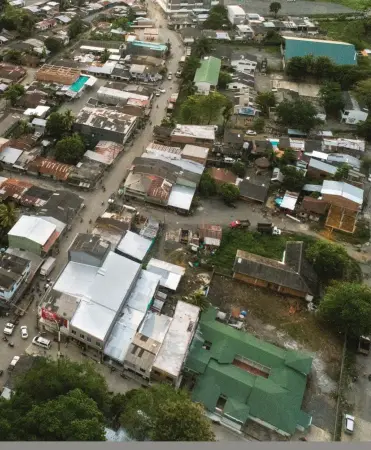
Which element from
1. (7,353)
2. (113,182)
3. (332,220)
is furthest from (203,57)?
(7,353)

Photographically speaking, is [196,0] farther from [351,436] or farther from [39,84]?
[351,436]

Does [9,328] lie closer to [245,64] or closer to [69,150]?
[69,150]

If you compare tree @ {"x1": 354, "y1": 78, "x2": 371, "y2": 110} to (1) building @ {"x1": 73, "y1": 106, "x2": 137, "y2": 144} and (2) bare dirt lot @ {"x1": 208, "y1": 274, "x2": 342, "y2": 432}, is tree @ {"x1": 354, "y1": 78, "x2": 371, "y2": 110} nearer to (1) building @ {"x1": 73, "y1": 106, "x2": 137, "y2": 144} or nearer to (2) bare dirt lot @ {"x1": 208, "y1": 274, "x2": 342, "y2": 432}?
(1) building @ {"x1": 73, "y1": 106, "x2": 137, "y2": 144}

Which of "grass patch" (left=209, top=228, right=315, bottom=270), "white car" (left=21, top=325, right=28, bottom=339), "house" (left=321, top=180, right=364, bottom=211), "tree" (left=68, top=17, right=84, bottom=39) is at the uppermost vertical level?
"tree" (left=68, top=17, right=84, bottom=39)

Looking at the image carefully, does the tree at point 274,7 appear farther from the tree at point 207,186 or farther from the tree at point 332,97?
the tree at point 207,186

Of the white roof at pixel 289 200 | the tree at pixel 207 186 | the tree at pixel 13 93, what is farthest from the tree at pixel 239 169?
the tree at pixel 13 93

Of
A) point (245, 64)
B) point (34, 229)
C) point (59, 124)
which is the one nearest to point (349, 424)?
point (34, 229)

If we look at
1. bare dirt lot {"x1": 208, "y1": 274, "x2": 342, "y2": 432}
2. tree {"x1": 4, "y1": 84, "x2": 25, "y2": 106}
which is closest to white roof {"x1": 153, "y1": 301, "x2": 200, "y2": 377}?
bare dirt lot {"x1": 208, "y1": 274, "x2": 342, "y2": 432}
